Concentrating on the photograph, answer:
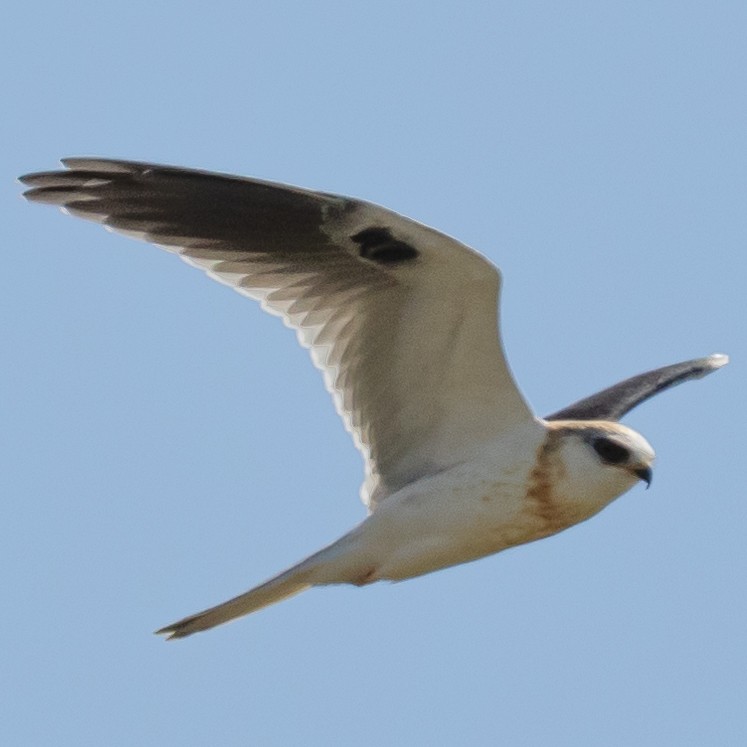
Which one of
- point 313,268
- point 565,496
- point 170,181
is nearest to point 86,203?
point 170,181

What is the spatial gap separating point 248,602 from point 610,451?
1638 mm

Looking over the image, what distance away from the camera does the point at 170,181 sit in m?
8.30

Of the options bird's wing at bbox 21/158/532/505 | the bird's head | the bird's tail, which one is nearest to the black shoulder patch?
bird's wing at bbox 21/158/532/505

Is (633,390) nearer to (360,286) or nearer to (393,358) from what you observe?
(393,358)

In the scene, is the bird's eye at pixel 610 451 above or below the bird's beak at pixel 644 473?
above

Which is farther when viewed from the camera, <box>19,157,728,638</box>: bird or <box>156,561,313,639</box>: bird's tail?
<box>156,561,313,639</box>: bird's tail

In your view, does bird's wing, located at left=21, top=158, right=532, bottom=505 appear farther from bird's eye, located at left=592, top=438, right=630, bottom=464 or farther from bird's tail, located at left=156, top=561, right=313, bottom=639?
bird's tail, located at left=156, top=561, right=313, bottom=639

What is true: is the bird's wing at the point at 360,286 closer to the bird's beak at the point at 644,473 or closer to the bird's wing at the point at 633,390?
the bird's beak at the point at 644,473

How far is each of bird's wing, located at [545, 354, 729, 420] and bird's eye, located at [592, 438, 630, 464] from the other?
0.86m

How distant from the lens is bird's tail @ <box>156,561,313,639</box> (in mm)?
8477

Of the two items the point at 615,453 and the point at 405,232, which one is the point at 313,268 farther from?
the point at 615,453

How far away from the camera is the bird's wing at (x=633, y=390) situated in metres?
9.54

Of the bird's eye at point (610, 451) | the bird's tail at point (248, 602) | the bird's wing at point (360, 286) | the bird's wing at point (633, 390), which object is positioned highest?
the bird's wing at point (360, 286)

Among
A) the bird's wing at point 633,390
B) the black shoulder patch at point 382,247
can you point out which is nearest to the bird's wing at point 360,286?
the black shoulder patch at point 382,247
